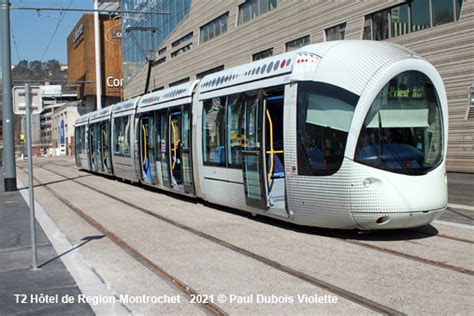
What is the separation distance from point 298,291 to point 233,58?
3012cm

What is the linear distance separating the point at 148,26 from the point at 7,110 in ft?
114

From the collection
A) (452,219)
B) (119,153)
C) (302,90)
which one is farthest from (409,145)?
(119,153)

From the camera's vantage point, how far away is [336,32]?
2456 centimetres

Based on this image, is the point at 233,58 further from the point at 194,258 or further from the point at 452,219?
the point at 194,258

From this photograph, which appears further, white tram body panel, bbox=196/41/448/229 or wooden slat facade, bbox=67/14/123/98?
wooden slat facade, bbox=67/14/123/98

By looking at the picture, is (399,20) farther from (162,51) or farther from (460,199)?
(162,51)

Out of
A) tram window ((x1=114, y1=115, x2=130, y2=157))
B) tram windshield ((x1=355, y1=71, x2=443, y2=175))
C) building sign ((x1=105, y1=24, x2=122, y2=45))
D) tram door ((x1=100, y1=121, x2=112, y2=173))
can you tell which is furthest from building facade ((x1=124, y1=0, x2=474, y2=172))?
building sign ((x1=105, y1=24, x2=122, y2=45))

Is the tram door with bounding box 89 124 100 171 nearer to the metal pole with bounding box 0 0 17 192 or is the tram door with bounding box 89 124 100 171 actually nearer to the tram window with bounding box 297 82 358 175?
the metal pole with bounding box 0 0 17 192

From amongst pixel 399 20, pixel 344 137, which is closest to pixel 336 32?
pixel 399 20

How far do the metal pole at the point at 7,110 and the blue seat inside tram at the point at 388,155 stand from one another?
14535mm

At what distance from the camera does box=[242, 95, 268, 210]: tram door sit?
389 inches

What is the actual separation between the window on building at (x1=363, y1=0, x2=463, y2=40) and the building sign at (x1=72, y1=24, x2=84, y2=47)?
6252 centimetres

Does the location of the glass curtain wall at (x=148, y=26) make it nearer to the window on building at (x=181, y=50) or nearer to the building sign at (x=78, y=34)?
the window on building at (x=181, y=50)

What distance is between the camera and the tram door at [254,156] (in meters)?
9.88
